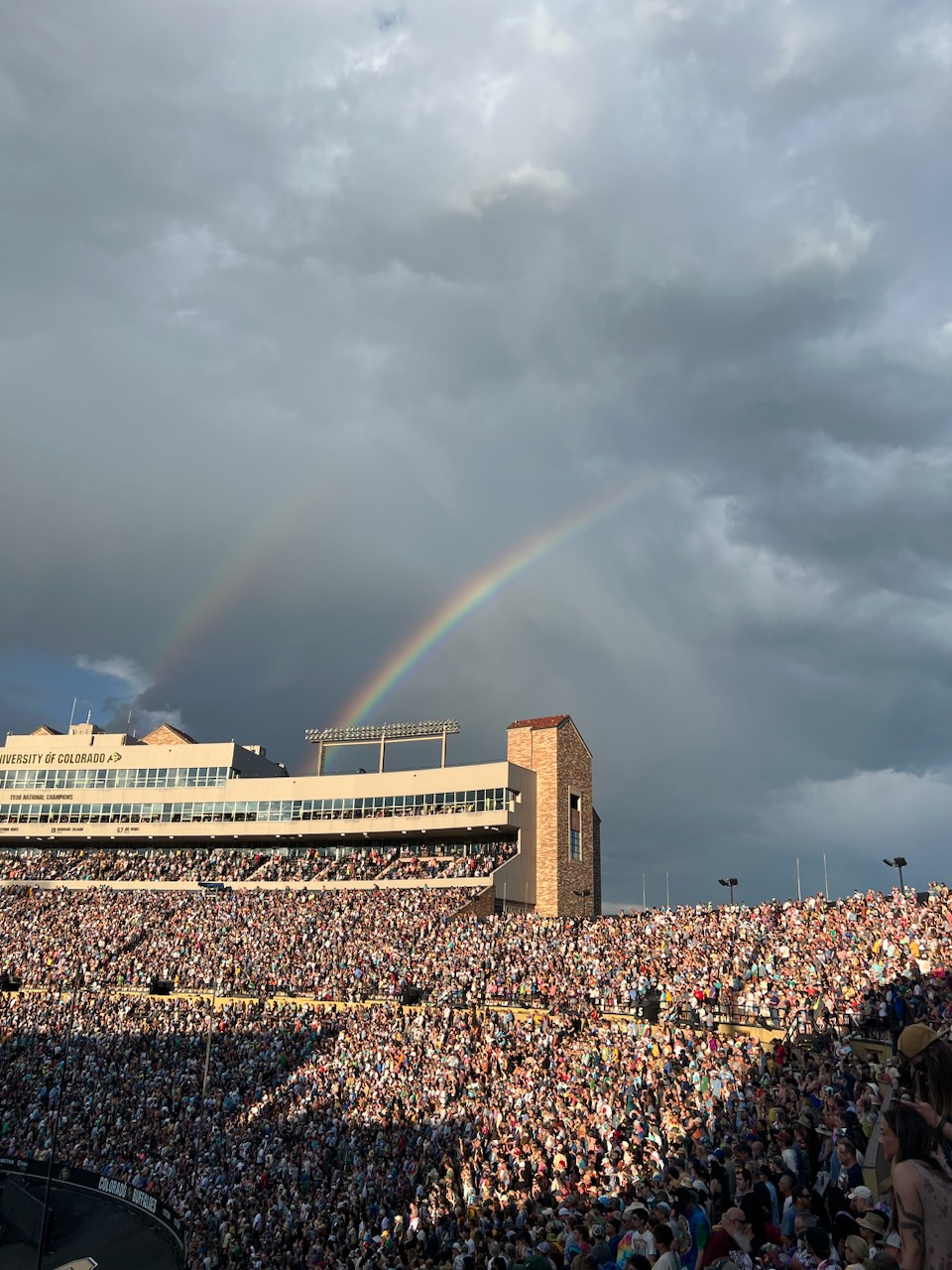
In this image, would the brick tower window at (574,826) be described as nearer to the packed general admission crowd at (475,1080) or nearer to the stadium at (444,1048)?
the stadium at (444,1048)

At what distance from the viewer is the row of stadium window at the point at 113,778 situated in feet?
241

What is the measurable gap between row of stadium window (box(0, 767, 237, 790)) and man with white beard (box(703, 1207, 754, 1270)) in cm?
6864

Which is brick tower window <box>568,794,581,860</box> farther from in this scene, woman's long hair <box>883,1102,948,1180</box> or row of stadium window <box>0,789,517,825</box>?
woman's long hair <box>883,1102,948,1180</box>

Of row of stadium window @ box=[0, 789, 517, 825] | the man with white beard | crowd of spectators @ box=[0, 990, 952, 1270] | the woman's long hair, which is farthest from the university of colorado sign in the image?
the woman's long hair

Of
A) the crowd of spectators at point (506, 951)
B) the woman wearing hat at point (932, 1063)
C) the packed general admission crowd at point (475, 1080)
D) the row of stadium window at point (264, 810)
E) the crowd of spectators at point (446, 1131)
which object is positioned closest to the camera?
the woman wearing hat at point (932, 1063)

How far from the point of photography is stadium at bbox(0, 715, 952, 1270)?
47.7ft

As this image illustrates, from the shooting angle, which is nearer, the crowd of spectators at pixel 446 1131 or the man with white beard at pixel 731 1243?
the man with white beard at pixel 731 1243

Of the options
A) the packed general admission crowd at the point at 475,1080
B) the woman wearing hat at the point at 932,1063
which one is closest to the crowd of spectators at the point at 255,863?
the packed general admission crowd at the point at 475,1080

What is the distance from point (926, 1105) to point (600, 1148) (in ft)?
58.1

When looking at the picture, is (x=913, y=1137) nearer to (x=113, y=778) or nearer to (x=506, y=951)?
(x=506, y=951)

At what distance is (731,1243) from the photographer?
8.00 meters

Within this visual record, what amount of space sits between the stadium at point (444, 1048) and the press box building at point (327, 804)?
0.30 metres

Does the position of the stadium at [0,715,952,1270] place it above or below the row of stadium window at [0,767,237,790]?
below

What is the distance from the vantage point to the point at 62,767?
7625cm
